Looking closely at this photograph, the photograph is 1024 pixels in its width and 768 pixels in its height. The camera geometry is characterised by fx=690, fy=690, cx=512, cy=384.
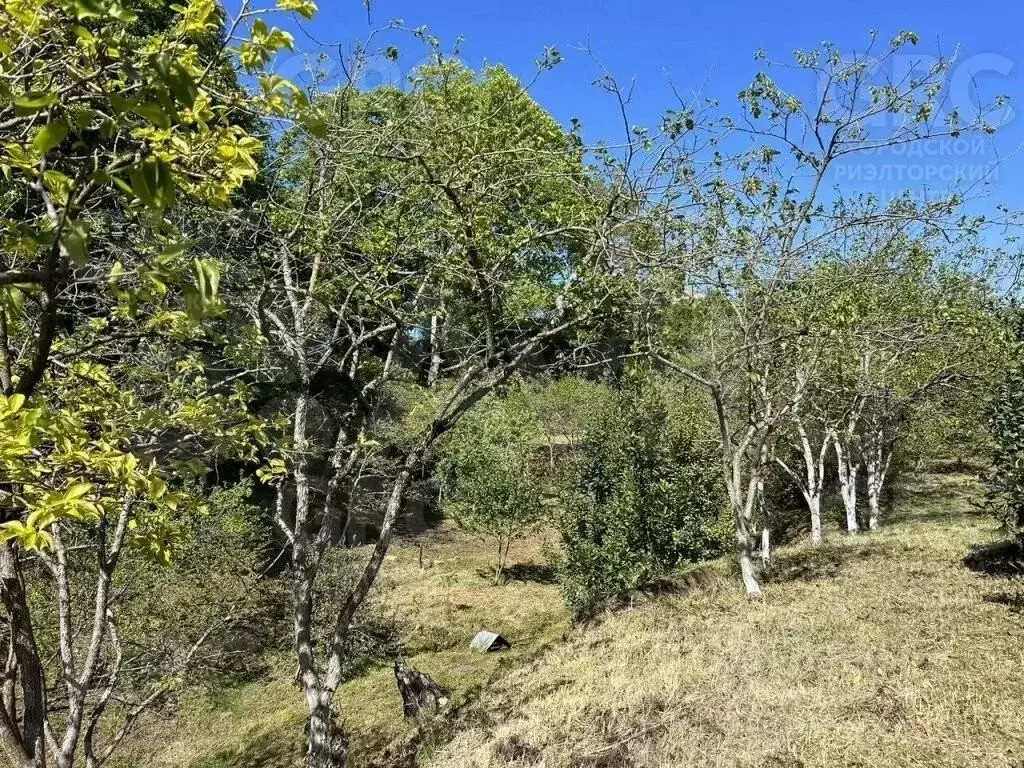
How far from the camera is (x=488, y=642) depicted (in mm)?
14266

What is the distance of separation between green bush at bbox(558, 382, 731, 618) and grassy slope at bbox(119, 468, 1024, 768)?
1.68 meters

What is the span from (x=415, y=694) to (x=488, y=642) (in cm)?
490

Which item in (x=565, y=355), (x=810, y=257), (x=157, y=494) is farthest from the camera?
(x=810, y=257)

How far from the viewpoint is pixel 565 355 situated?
580 centimetres

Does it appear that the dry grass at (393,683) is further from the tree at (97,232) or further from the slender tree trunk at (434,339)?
the tree at (97,232)

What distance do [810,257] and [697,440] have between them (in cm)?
602

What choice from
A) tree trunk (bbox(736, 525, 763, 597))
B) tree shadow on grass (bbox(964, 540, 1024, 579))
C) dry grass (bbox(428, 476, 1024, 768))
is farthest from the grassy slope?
tree trunk (bbox(736, 525, 763, 597))

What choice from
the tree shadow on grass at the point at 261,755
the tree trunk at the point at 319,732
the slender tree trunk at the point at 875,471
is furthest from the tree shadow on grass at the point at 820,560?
the tree trunk at the point at 319,732

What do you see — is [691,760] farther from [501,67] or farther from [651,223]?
[501,67]

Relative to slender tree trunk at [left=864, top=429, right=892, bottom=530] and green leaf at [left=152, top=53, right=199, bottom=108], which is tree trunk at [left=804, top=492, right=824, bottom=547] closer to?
slender tree trunk at [left=864, top=429, right=892, bottom=530]

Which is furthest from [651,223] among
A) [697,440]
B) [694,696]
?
[697,440]

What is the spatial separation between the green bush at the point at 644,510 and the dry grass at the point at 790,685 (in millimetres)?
2968

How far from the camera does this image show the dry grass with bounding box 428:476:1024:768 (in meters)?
4.97

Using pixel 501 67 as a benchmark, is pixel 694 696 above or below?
below
